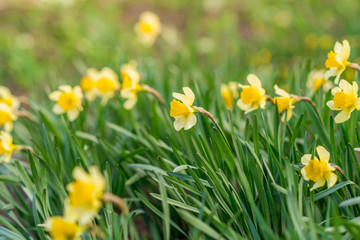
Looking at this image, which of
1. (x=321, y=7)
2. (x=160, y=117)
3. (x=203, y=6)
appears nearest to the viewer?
(x=160, y=117)

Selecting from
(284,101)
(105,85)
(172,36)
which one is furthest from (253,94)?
(172,36)

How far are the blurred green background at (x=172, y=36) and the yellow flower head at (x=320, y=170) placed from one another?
139cm

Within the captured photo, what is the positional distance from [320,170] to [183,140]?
2.04 ft

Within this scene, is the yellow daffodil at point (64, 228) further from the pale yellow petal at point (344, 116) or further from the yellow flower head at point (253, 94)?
the pale yellow petal at point (344, 116)

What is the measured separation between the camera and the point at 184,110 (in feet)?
4.88

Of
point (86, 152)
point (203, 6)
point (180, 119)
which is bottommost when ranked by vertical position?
point (86, 152)

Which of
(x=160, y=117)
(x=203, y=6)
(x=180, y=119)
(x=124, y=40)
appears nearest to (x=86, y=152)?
(x=160, y=117)

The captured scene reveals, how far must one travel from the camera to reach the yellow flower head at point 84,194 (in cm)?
91

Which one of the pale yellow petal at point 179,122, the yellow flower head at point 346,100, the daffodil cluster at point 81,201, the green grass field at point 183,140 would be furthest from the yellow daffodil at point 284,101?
the daffodil cluster at point 81,201

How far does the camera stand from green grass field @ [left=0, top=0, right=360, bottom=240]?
4.53 ft

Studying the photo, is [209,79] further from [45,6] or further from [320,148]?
[45,6]

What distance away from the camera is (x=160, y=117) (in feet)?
6.99

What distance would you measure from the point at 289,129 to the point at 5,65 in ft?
10.5

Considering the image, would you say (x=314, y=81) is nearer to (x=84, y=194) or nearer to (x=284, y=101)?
(x=284, y=101)
